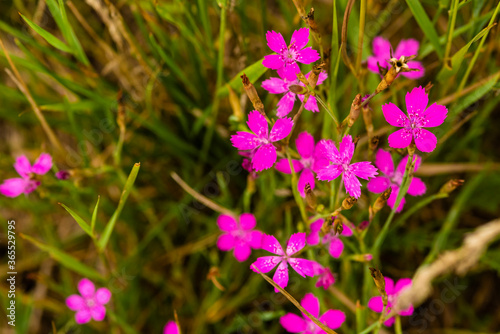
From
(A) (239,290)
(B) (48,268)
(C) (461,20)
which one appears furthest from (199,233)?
(C) (461,20)

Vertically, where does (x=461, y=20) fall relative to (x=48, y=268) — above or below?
above

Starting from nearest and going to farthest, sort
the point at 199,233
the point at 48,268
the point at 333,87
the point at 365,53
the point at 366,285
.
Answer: the point at 333,87, the point at 366,285, the point at 365,53, the point at 199,233, the point at 48,268

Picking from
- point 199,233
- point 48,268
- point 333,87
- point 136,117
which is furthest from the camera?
point 48,268

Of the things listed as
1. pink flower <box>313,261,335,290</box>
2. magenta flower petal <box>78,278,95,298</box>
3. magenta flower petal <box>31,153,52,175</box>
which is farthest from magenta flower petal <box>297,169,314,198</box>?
magenta flower petal <box>78,278,95,298</box>

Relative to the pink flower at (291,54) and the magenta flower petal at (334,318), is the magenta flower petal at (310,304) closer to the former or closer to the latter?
the magenta flower petal at (334,318)

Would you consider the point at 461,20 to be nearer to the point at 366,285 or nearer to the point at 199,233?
the point at 366,285

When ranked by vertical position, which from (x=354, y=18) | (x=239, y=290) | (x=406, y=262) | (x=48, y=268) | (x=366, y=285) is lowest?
(x=406, y=262)

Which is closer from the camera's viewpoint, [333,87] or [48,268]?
[333,87]
